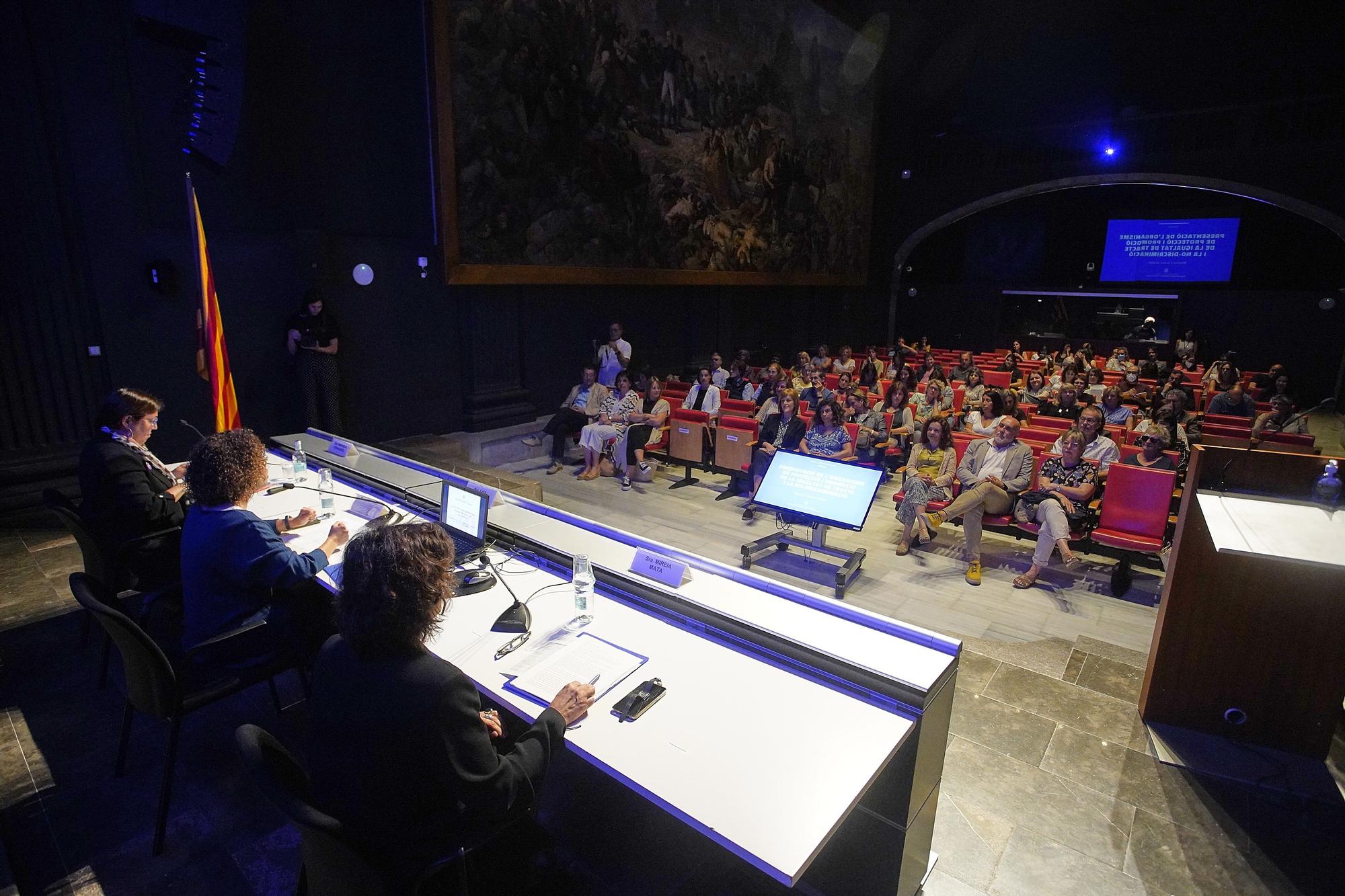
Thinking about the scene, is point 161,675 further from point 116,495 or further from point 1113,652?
point 1113,652

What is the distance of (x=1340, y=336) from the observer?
1270cm

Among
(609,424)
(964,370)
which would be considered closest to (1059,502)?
(609,424)

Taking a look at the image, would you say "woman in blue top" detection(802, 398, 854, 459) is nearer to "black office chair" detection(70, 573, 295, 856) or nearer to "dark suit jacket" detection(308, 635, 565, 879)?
"black office chair" detection(70, 573, 295, 856)

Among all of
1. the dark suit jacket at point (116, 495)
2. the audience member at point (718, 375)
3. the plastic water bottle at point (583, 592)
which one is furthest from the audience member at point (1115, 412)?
the dark suit jacket at point (116, 495)

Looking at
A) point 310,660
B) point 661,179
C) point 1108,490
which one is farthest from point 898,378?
point 310,660

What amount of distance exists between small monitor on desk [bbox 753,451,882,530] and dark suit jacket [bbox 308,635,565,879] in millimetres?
3343

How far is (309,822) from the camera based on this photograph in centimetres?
136

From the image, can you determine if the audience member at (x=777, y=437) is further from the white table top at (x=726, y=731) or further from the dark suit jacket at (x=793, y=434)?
the white table top at (x=726, y=731)

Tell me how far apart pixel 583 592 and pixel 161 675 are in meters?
1.46

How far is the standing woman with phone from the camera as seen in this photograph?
6613mm

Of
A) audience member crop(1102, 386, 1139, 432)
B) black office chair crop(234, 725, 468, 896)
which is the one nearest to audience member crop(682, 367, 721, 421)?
audience member crop(1102, 386, 1139, 432)

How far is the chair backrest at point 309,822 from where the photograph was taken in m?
1.38

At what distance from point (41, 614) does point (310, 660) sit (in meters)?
2.34

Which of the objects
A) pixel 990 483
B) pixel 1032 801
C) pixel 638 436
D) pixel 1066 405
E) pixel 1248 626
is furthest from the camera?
pixel 1066 405
